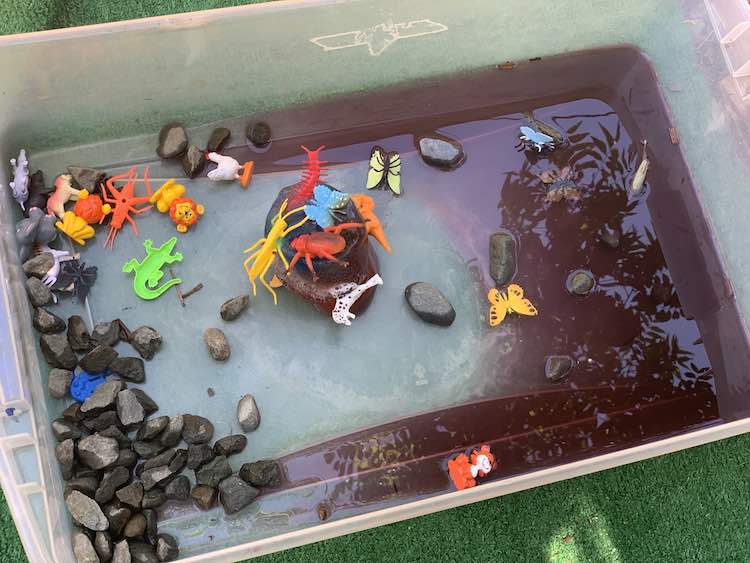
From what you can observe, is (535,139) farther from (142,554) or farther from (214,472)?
(142,554)

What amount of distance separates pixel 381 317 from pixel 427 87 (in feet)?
1.64

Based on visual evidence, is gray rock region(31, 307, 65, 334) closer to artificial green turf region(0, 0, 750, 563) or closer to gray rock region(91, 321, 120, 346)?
gray rock region(91, 321, 120, 346)

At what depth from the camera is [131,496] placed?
3.69ft

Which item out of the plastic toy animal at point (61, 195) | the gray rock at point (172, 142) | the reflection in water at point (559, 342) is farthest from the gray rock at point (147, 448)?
the gray rock at point (172, 142)

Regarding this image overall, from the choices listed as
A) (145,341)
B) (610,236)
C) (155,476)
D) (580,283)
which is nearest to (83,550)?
(155,476)

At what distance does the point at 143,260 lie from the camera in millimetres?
1305

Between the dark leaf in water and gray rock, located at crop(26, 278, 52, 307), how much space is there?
29mm

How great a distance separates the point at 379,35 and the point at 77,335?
2.62 ft

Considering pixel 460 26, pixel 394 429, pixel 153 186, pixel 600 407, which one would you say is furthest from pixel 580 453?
pixel 153 186

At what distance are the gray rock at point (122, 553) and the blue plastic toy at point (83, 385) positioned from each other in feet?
0.87

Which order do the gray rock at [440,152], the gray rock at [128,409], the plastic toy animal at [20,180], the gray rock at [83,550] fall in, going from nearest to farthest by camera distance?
the gray rock at [83,550] → the gray rock at [128,409] → the plastic toy animal at [20,180] → the gray rock at [440,152]

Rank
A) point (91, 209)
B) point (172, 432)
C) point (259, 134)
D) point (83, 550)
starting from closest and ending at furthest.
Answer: point (83, 550) → point (172, 432) → point (91, 209) → point (259, 134)

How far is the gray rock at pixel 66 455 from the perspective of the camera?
3.71 feet

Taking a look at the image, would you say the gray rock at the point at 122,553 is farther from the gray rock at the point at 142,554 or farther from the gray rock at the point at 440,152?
the gray rock at the point at 440,152
